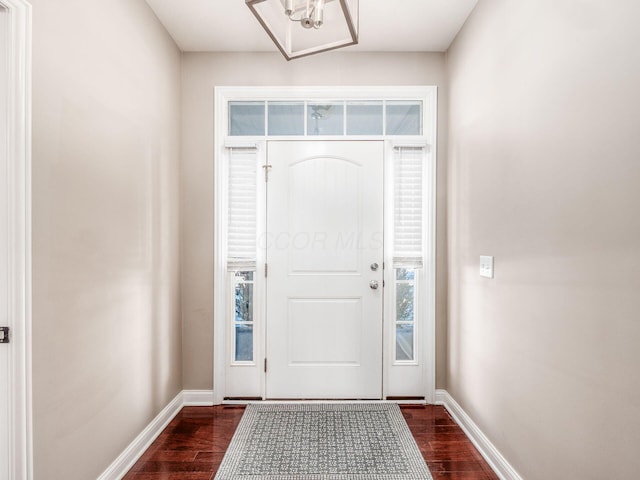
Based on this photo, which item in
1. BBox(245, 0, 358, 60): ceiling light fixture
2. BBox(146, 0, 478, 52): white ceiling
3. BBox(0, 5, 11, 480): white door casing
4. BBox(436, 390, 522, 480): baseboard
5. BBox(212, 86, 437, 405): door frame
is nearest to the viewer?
BBox(0, 5, 11, 480): white door casing

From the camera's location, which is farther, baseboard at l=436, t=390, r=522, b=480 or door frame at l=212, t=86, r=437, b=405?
door frame at l=212, t=86, r=437, b=405

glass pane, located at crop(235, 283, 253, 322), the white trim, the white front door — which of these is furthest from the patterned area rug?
glass pane, located at crop(235, 283, 253, 322)

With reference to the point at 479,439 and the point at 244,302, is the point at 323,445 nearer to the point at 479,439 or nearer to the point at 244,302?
the point at 479,439

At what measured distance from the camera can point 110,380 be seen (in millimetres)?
1908

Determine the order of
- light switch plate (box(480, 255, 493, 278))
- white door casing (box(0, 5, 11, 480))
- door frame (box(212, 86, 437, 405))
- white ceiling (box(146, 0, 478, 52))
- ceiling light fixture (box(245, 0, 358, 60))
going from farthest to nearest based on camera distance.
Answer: door frame (box(212, 86, 437, 405)), white ceiling (box(146, 0, 478, 52)), light switch plate (box(480, 255, 493, 278)), ceiling light fixture (box(245, 0, 358, 60)), white door casing (box(0, 5, 11, 480))

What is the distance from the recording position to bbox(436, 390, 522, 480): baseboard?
192 cm

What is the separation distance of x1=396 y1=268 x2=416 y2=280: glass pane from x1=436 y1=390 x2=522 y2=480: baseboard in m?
0.87

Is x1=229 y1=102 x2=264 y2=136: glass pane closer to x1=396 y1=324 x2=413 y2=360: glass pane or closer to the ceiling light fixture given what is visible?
the ceiling light fixture

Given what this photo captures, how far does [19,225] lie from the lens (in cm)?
134

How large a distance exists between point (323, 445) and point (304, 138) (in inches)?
80.8

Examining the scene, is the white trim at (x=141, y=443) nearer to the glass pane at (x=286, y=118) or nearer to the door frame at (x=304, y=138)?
the door frame at (x=304, y=138)

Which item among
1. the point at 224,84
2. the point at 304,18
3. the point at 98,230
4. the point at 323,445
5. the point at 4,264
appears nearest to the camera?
the point at 4,264

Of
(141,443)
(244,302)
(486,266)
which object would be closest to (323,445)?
(141,443)

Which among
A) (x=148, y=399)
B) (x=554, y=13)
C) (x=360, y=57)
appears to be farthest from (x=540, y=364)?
(x=360, y=57)
